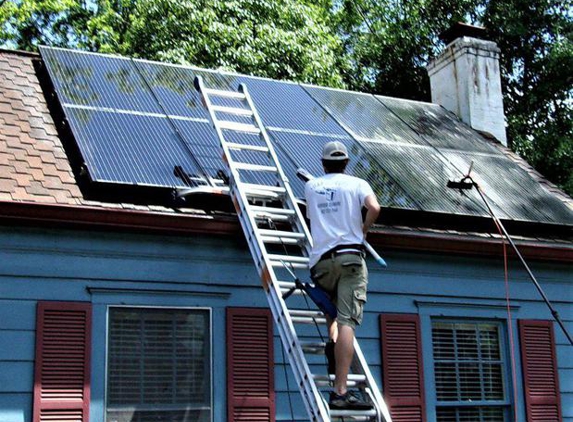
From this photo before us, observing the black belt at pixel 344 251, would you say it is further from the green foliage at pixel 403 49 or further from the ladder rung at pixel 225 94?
the green foliage at pixel 403 49

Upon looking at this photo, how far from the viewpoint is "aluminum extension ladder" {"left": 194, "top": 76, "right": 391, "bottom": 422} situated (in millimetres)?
5809

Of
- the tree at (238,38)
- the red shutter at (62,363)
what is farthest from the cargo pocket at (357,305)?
the tree at (238,38)

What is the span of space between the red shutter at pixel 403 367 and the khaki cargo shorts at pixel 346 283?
237 centimetres

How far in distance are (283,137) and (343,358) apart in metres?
4.03

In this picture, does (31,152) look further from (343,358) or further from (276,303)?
(343,358)

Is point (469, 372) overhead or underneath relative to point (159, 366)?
overhead

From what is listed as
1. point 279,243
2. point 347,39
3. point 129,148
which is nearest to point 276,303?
point 279,243

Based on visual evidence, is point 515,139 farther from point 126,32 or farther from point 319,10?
point 126,32

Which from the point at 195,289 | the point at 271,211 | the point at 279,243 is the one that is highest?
the point at 271,211

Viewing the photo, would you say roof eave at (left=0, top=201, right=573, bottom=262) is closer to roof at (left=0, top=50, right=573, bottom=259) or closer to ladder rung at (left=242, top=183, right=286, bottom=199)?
roof at (left=0, top=50, right=573, bottom=259)

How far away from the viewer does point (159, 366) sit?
7441mm

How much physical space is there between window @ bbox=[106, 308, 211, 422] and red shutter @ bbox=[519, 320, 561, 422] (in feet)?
11.4

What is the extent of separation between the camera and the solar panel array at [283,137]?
323 inches

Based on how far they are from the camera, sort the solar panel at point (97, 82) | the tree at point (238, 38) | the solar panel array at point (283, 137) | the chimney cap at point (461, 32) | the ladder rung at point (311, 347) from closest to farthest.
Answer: the ladder rung at point (311, 347)
the solar panel array at point (283, 137)
the solar panel at point (97, 82)
the chimney cap at point (461, 32)
the tree at point (238, 38)
